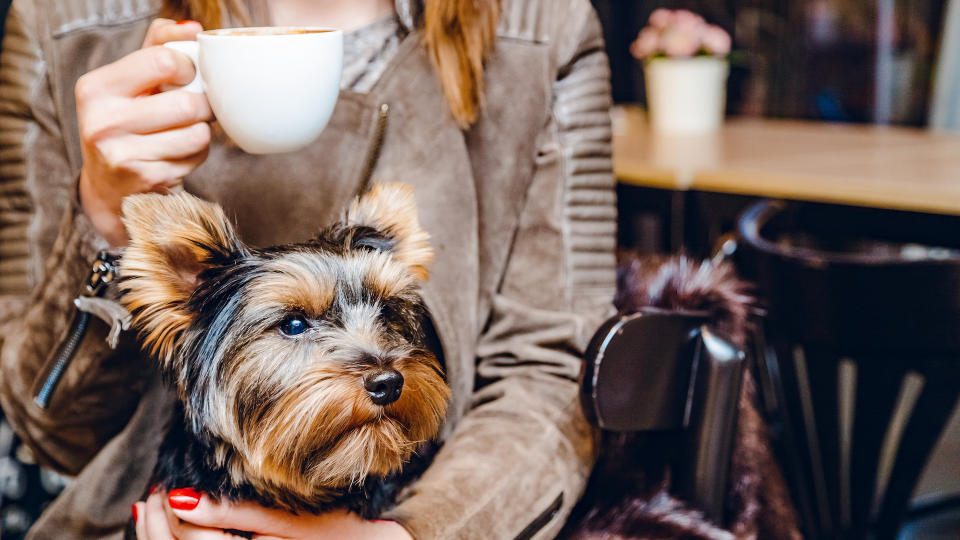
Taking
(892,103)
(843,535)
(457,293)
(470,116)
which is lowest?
(843,535)

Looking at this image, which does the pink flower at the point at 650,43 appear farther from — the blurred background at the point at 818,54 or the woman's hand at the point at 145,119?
the woman's hand at the point at 145,119

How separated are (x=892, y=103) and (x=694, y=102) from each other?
1356 millimetres

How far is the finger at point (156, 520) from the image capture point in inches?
32.5

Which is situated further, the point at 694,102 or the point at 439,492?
the point at 694,102

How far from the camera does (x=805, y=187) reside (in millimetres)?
2318

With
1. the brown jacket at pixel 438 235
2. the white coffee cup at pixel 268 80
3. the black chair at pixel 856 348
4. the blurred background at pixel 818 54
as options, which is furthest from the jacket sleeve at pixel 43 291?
the blurred background at pixel 818 54

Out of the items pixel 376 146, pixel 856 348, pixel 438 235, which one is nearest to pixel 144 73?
pixel 376 146

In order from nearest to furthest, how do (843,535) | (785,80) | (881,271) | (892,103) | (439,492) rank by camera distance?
(439,492)
(881,271)
(843,535)
(892,103)
(785,80)

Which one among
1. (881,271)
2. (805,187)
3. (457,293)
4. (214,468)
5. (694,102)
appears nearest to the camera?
(214,468)

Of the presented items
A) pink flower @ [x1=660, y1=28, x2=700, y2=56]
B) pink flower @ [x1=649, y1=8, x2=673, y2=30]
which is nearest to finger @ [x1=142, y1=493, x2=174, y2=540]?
pink flower @ [x1=660, y1=28, x2=700, y2=56]

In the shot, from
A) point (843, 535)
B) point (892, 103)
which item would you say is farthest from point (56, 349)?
point (892, 103)

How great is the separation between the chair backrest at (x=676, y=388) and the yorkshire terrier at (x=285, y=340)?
0.26m

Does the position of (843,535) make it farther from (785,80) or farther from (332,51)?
(785,80)

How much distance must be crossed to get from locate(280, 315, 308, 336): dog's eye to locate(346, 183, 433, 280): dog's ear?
3.8 inches
